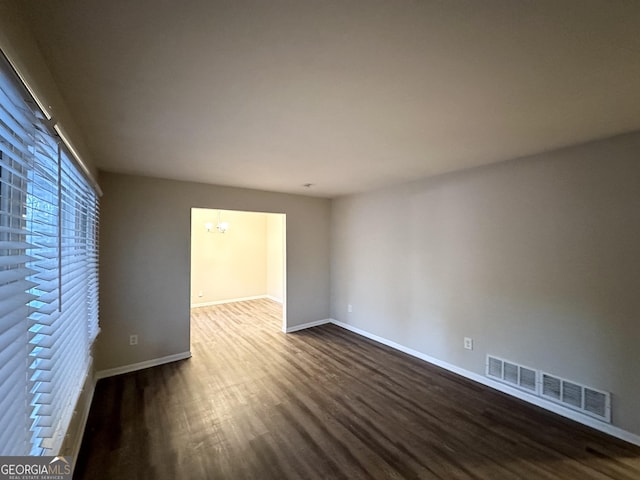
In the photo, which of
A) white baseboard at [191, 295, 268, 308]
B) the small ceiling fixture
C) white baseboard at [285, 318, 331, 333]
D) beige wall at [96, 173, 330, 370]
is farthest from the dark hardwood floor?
the small ceiling fixture

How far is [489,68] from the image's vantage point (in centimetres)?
129

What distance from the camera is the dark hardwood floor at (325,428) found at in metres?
1.84

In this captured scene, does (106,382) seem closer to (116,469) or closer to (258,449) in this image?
(116,469)

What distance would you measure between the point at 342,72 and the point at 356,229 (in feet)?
11.0

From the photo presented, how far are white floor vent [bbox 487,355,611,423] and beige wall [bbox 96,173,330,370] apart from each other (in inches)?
146

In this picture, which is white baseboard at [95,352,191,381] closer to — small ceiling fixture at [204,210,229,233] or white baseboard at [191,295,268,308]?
white baseboard at [191,295,268,308]

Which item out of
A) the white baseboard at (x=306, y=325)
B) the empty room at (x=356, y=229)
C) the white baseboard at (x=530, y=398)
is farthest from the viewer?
the white baseboard at (x=306, y=325)

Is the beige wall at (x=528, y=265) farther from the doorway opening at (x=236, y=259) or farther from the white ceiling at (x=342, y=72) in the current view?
the doorway opening at (x=236, y=259)

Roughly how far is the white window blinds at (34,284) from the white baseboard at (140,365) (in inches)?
53.1

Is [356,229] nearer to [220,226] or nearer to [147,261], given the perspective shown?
[147,261]

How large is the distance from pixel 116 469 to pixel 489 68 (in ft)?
10.7

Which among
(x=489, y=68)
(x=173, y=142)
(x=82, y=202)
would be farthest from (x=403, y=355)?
(x=82, y=202)

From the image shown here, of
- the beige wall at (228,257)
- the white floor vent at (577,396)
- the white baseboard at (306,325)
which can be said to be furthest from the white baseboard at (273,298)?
the white floor vent at (577,396)

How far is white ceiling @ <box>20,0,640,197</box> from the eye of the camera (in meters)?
0.98
